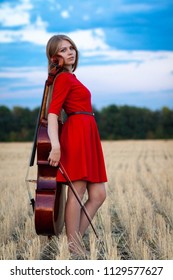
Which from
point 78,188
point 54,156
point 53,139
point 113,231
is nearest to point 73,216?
point 78,188

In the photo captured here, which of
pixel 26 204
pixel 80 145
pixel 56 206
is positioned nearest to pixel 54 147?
pixel 80 145

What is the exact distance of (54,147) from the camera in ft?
11.6

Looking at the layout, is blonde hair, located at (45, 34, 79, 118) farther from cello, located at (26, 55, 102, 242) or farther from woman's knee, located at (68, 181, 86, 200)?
woman's knee, located at (68, 181, 86, 200)

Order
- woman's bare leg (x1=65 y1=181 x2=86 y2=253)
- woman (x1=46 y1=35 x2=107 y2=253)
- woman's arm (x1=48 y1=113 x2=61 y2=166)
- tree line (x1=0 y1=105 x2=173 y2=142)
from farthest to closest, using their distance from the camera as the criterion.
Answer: tree line (x1=0 y1=105 x2=173 y2=142) < woman's bare leg (x1=65 y1=181 x2=86 y2=253) < woman (x1=46 y1=35 x2=107 y2=253) < woman's arm (x1=48 y1=113 x2=61 y2=166)

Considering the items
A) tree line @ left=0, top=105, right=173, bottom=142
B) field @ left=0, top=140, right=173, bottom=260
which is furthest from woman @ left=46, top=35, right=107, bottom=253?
tree line @ left=0, top=105, right=173, bottom=142

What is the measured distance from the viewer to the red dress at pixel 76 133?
3666mm

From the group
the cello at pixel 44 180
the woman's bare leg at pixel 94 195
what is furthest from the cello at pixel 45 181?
the woman's bare leg at pixel 94 195

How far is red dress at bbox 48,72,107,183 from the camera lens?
367 centimetres

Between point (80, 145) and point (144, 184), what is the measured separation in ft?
16.3

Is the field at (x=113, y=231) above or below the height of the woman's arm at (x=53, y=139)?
below

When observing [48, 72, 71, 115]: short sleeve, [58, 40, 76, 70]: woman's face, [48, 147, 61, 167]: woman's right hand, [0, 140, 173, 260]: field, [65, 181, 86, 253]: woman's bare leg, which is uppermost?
[58, 40, 76, 70]: woman's face

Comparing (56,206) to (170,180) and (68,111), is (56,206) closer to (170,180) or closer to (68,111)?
(68,111)

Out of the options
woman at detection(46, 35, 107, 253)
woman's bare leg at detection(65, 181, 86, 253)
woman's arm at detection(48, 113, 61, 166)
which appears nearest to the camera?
woman's arm at detection(48, 113, 61, 166)

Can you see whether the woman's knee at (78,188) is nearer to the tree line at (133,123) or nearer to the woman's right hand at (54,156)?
the woman's right hand at (54,156)
